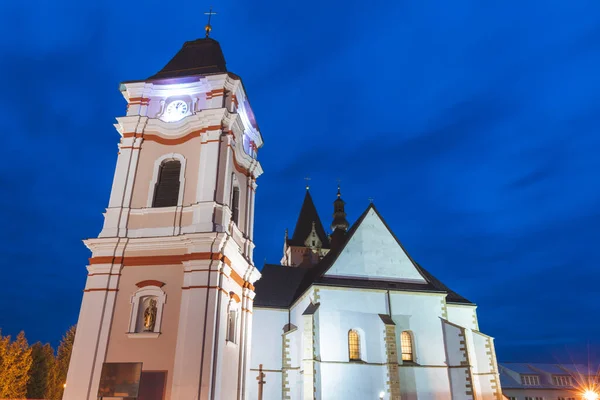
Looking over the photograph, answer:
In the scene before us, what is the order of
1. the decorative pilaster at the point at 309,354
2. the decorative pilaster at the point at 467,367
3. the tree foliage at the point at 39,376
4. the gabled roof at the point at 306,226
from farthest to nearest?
the gabled roof at the point at 306,226
the tree foliage at the point at 39,376
the decorative pilaster at the point at 467,367
the decorative pilaster at the point at 309,354

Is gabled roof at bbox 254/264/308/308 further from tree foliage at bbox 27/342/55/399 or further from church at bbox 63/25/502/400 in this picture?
tree foliage at bbox 27/342/55/399

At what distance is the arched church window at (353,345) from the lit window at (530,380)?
3796cm

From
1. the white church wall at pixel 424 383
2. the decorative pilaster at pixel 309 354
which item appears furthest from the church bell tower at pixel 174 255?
the white church wall at pixel 424 383

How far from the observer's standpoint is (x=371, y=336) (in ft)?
87.8

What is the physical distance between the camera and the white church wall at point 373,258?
28.7 m

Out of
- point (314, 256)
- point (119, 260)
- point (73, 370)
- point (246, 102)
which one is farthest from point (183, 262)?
point (314, 256)

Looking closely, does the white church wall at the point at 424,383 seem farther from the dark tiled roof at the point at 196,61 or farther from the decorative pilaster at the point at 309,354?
the dark tiled roof at the point at 196,61

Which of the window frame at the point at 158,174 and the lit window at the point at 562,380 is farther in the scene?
the lit window at the point at 562,380

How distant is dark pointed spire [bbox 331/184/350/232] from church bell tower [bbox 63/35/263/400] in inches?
1063

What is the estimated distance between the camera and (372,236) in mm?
29609

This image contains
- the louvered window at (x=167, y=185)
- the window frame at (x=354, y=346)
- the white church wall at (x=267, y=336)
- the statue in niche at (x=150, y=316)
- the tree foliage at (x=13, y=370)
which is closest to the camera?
the statue in niche at (x=150, y=316)

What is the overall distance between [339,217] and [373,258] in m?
17.3

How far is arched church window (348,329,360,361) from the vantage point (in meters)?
26.4

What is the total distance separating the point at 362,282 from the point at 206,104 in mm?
15725
